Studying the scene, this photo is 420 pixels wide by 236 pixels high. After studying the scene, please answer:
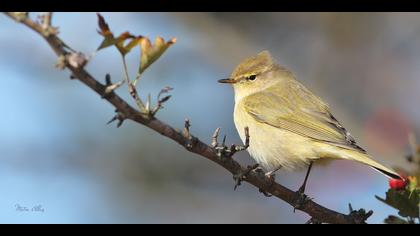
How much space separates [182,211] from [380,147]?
7.42 feet

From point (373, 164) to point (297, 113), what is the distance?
1.20 m

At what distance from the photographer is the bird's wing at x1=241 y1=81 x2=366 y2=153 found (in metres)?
4.66

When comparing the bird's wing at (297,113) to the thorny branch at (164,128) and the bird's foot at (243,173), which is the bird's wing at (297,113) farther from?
the bird's foot at (243,173)

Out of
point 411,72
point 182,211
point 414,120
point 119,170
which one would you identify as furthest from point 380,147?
point 119,170

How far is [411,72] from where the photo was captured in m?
7.46

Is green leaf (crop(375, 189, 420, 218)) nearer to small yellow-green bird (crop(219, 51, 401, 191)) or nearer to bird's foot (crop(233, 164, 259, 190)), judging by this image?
bird's foot (crop(233, 164, 259, 190))

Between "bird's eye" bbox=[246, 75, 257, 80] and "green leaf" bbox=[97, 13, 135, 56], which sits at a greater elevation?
"bird's eye" bbox=[246, 75, 257, 80]

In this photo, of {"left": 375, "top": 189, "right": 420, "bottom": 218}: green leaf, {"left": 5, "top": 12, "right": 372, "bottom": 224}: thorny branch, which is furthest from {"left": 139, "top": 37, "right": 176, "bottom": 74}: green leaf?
{"left": 375, "top": 189, "right": 420, "bottom": 218}: green leaf

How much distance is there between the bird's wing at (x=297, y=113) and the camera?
15.3ft

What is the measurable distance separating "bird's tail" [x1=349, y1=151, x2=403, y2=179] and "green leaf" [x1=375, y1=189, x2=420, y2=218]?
0.38 m

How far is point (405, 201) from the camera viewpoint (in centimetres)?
281

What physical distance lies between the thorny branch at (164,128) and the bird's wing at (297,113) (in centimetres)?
124

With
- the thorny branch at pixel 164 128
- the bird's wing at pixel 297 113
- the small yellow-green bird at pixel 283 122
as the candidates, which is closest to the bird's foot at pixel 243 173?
the thorny branch at pixel 164 128

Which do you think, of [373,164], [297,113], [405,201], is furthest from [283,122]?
[405,201]
